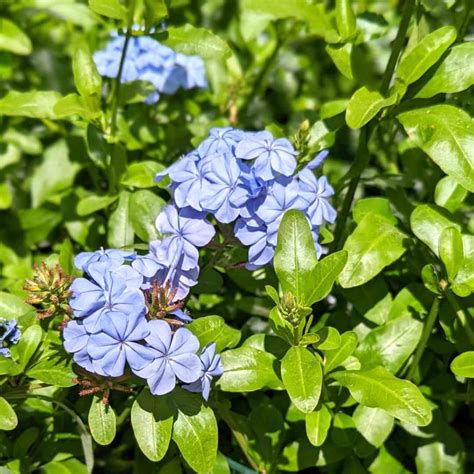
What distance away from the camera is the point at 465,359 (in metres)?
1.89

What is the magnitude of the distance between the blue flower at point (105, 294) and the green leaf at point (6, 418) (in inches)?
10.7

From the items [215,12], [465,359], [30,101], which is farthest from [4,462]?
[215,12]

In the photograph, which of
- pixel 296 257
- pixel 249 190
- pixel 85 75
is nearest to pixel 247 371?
pixel 296 257

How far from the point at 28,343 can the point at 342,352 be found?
0.72m

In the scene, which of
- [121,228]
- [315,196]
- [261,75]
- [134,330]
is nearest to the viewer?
[134,330]

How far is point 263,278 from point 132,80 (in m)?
0.79

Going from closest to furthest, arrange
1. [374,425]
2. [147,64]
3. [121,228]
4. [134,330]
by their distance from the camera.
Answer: [134,330] < [374,425] < [121,228] < [147,64]

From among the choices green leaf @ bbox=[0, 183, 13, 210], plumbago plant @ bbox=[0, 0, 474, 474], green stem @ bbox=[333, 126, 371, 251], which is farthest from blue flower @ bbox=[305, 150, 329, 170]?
green leaf @ bbox=[0, 183, 13, 210]

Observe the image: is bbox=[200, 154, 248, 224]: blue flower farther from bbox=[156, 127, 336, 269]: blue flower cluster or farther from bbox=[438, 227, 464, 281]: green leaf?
bbox=[438, 227, 464, 281]: green leaf

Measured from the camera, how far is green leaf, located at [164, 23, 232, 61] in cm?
224

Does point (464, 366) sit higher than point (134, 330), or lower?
lower

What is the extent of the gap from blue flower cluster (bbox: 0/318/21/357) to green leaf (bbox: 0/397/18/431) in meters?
0.13

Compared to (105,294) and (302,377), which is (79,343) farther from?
(302,377)

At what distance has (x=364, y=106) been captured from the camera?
2047 mm
